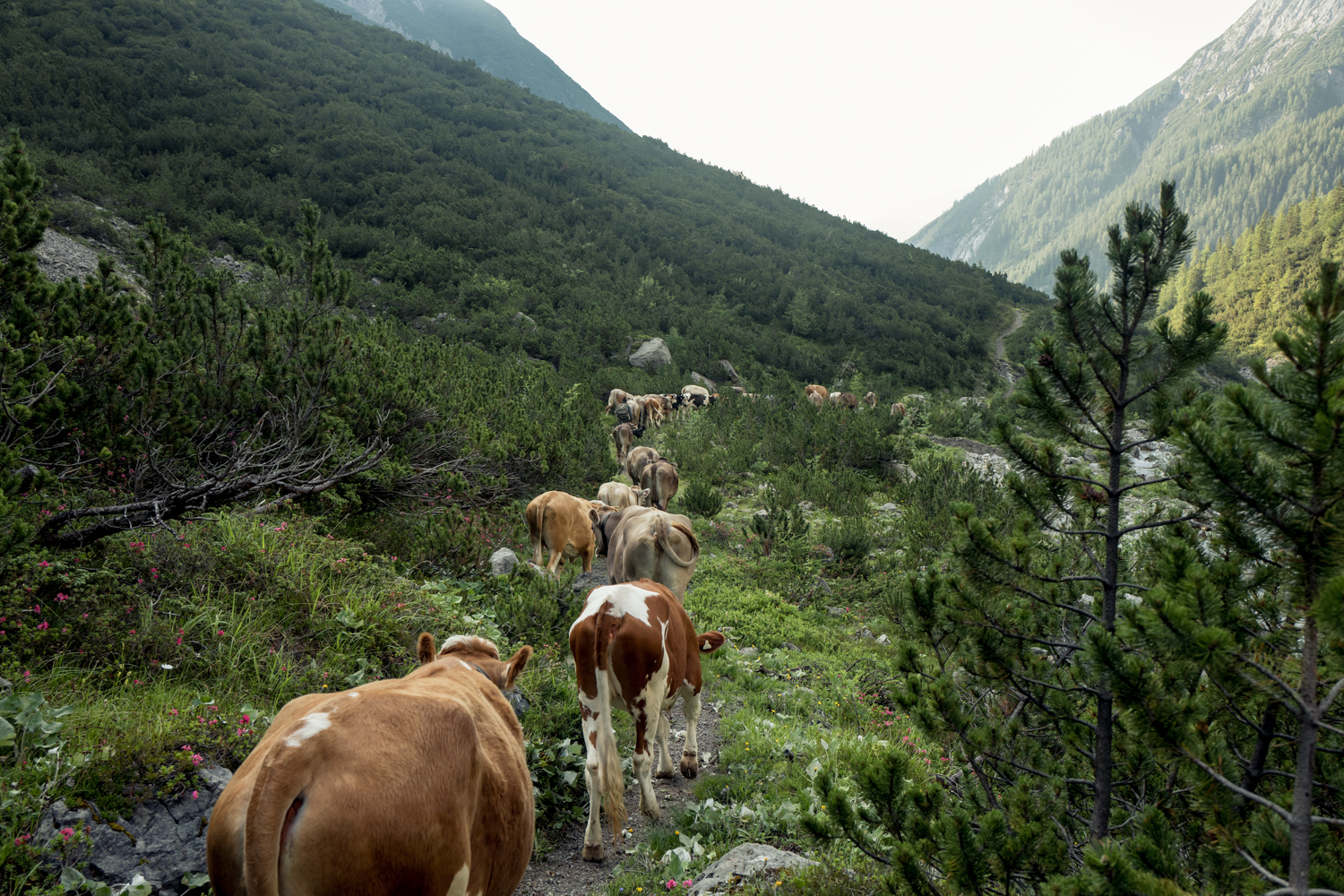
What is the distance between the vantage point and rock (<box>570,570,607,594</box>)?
24.9 ft

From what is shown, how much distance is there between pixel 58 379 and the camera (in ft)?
12.4

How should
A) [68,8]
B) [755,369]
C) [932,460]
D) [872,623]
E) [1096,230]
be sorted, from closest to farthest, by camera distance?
1. [872,623]
2. [932,460]
3. [755,369]
4. [68,8]
5. [1096,230]

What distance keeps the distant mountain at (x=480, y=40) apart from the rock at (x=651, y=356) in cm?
6228

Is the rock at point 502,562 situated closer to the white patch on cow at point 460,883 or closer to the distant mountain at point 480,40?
the white patch on cow at point 460,883

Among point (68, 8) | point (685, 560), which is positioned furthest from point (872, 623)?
point (68, 8)

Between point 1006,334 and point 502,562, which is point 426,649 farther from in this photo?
point 1006,334

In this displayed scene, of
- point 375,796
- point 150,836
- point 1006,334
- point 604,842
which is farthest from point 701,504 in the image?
point 1006,334

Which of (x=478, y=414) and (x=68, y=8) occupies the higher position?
(x=68, y=8)

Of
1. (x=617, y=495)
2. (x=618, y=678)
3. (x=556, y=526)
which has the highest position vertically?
A: (x=618, y=678)

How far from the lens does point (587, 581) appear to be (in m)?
7.96

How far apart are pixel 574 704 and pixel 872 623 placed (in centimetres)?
435

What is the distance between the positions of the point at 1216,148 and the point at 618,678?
659ft

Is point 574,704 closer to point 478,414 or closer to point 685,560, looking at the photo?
point 685,560

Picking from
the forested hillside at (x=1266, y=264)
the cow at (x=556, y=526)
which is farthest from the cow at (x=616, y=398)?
the forested hillside at (x=1266, y=264)
